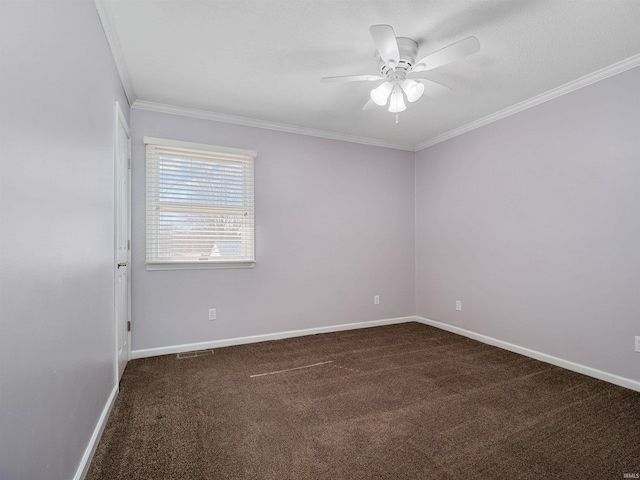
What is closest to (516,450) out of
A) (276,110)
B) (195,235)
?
(195,235)

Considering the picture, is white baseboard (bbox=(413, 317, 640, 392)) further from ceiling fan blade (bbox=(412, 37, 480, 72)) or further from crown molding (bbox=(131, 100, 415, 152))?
ceiling fan blade (bbox=(412, 37, 480, 72))

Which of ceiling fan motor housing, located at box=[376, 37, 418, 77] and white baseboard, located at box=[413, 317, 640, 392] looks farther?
white baseboard, located at box=[413, 317, 640, 392]

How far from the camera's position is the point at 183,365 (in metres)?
3.04

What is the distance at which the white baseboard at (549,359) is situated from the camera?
2561 mm

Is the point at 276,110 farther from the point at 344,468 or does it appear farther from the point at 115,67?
the point at 344,468

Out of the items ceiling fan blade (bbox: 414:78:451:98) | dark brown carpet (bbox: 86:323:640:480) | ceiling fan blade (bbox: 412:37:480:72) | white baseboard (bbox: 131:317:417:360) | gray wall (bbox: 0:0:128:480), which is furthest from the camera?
white baseboard (bbox: 131:317:417:360)

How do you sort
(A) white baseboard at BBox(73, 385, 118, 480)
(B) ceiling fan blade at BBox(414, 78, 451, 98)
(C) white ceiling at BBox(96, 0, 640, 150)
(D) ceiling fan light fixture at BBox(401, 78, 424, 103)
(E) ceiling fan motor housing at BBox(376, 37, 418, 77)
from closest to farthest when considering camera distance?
(A) white baseboard at BBox(73, 385, 118, 480) < (C) white ceiling at BBox(96, 0, 640, 150) < (E) ceiling fan motor housing at BBox(376, 37, 418, 77) < (D) ceiling fan light fixture at BBox(401, 78, 424, 103) < (B) ceiling fan blade at BBox(414, 78, 451, 98)

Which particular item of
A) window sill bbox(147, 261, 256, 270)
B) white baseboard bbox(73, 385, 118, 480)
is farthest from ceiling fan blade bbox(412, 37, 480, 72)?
white baseboard bbox(73, 385, 118, 480)

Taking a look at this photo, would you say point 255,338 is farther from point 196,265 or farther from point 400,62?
point 400,62

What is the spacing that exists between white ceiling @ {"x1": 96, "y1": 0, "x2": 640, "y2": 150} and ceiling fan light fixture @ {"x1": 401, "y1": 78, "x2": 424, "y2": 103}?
241 mm

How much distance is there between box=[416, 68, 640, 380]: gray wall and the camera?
2.58 metres

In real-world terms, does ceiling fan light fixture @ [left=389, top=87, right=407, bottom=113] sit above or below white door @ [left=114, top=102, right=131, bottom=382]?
above

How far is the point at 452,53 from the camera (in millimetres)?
1982

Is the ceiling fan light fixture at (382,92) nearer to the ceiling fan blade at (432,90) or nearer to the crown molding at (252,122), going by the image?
the ceiling fan blade at (432,90)
